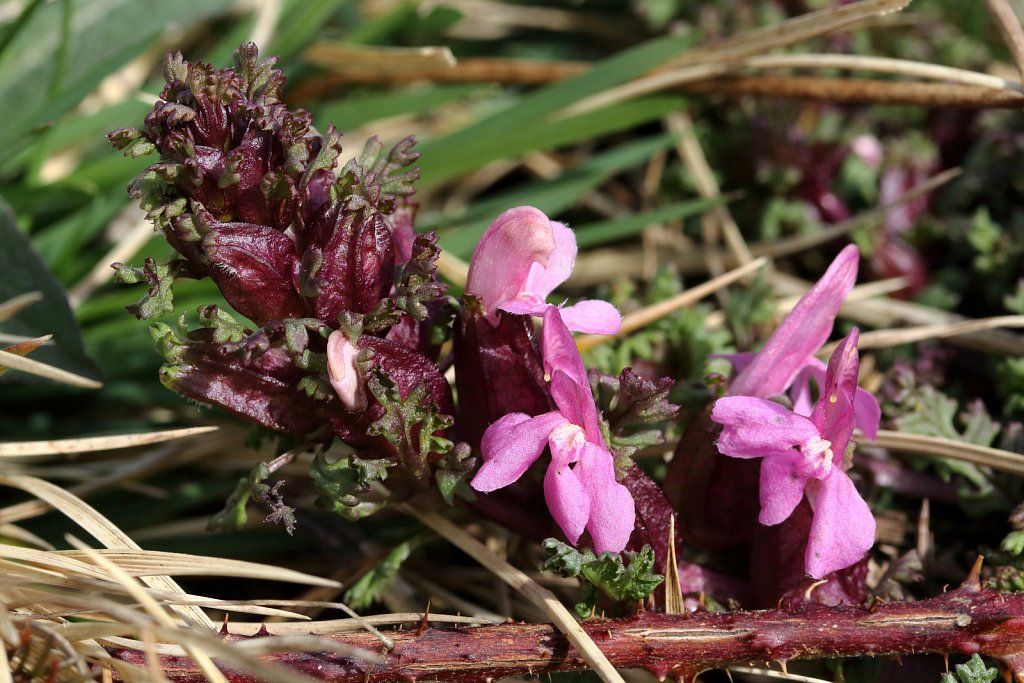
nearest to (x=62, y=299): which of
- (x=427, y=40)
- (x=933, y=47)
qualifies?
(x=427, y=40)

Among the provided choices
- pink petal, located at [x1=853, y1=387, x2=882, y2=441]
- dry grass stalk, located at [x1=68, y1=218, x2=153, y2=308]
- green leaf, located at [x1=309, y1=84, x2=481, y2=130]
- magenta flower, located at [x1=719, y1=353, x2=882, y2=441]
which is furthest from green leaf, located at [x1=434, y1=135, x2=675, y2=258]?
pink petal, located at [x1=853, y1=387, x2=882, y2=441]

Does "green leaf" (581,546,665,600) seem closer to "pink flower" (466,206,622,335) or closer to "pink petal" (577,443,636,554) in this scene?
"pink petal" (577,443,636,554)

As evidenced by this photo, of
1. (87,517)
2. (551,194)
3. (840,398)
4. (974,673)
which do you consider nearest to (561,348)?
(840,398)

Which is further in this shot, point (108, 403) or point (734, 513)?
point (108, 403)

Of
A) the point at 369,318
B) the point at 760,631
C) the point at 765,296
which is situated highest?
the point at 369,318

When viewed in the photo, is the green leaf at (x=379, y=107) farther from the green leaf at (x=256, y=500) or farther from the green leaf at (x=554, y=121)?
the green leaf at (x=256, y=500)

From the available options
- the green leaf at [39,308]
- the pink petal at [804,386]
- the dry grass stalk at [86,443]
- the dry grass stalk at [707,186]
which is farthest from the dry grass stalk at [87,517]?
the dry grass stalk at [707,186]

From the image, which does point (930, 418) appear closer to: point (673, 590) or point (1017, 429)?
point (1017, 429)

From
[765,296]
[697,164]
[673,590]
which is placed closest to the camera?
[673,590]
